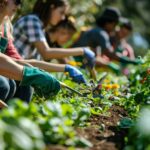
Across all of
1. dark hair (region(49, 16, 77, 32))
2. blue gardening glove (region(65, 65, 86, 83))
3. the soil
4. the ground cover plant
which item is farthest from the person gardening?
the soil

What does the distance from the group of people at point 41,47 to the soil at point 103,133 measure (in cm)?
43

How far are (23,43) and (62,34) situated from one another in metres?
0.93

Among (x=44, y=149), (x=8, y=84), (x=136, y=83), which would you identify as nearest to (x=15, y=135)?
(x=44, y=149)

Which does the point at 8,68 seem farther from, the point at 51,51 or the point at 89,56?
the point at 89,56

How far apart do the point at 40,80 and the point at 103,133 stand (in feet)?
2.57

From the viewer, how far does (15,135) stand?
269cm

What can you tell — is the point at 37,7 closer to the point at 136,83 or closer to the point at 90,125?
the point at 136,83

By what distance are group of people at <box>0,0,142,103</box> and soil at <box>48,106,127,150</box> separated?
435 mm

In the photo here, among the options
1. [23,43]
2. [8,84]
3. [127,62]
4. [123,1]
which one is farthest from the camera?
[123,1]

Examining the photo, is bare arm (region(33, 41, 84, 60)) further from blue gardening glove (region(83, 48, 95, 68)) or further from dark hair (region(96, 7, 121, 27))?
dark hair (region(96, 7, 121, 27))

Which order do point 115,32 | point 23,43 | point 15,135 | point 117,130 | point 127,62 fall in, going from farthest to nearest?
point 115,32
point 127,62
point 23,43
point 117,130
point 15,135

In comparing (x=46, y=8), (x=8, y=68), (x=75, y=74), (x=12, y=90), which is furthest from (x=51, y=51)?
(x=8, y=68)

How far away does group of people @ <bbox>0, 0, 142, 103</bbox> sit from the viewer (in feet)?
14.5

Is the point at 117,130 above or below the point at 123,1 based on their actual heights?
below
